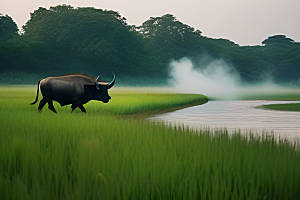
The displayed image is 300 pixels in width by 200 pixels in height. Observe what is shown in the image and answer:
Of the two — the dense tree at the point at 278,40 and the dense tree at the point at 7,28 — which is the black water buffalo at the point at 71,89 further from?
the dense tree at the point at 278,40

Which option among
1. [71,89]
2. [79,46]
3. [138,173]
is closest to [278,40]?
[79,46]

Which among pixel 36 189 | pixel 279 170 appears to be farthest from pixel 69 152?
pixel 279 170

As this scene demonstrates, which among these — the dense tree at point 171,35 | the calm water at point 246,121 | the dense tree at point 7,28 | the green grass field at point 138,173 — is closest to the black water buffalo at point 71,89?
the calm water at point 246,121

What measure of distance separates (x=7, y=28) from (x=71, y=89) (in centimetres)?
4886

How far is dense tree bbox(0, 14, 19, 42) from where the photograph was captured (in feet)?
173

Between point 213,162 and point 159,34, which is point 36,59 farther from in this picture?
point 213,162

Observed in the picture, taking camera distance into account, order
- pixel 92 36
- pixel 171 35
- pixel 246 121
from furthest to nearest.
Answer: pixel 171 35 < pixel 92 36 < pixel 246 121

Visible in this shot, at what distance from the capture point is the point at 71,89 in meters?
11.3

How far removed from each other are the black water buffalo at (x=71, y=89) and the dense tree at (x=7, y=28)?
45.2m

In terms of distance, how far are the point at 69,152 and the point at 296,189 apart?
3.10m

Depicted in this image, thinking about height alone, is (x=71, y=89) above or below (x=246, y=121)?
above

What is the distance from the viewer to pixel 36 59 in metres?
47.6

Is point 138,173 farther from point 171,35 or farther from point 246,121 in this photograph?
point 171,35

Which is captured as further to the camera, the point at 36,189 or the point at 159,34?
the point at 159,34
